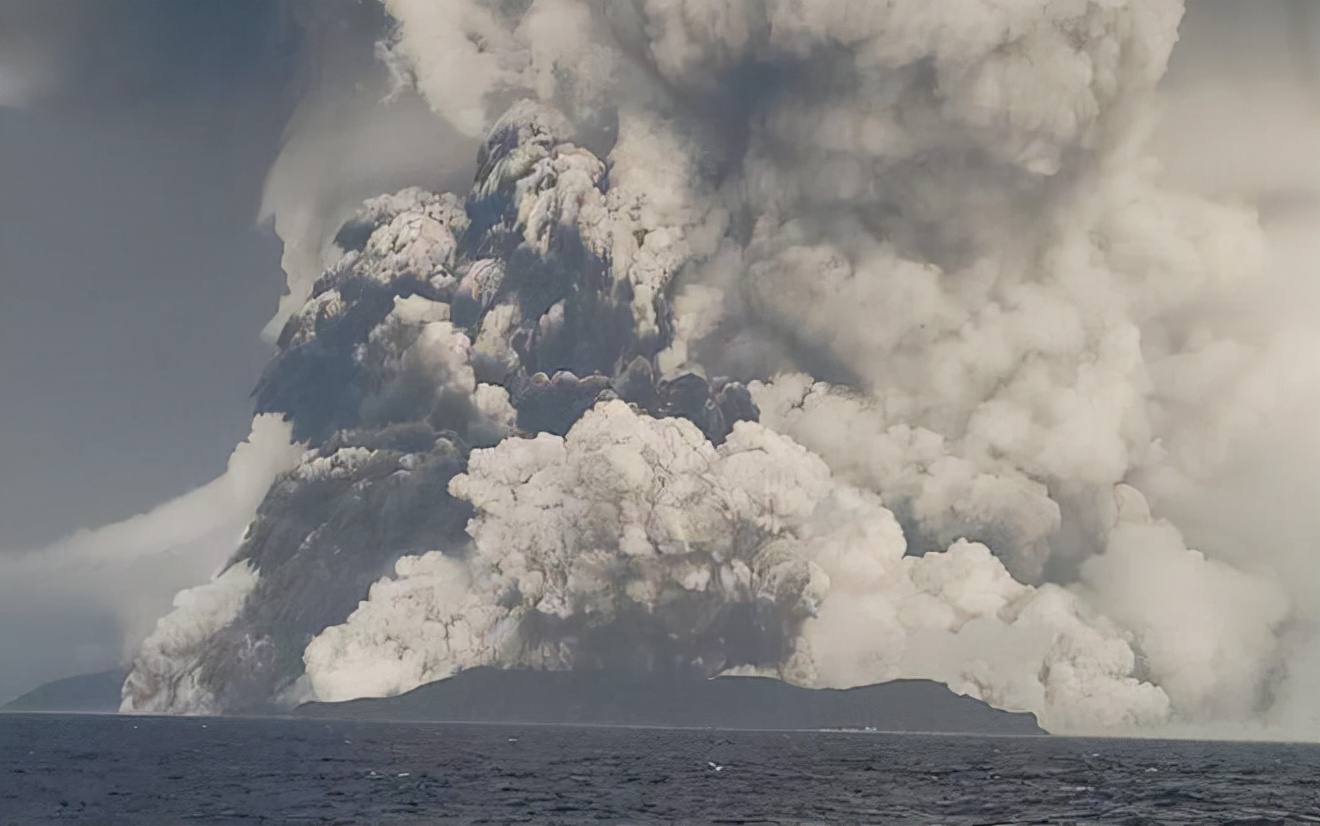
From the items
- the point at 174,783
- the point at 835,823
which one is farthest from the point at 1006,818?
the point at 174,783

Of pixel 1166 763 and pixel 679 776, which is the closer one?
pixel 679 776

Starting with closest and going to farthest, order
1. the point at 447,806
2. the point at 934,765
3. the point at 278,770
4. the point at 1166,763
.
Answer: the point at 447,806, the point at 278,770, the point at 934,765, the point at 1166,763

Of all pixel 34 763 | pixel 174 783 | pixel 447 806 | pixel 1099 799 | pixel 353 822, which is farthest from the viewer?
pixel 34 763

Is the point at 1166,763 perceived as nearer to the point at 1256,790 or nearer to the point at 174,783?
the point at 1256,790

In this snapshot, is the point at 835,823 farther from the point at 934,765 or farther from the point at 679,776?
the point at 934,765

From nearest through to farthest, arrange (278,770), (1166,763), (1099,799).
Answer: (1099,799) < (278,770) < (1166,763)

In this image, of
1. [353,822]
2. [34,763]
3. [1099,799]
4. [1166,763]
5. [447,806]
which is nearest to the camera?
[353,822]

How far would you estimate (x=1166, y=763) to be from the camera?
190 metres

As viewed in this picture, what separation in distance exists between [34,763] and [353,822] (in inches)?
3328

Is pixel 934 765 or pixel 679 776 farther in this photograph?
pixel 934 765

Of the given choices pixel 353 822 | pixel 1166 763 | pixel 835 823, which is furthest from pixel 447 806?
pixel 1166 763

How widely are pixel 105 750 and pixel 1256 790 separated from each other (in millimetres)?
150146

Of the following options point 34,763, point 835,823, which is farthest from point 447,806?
point 34,763

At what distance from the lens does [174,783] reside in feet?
412
